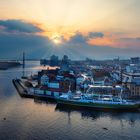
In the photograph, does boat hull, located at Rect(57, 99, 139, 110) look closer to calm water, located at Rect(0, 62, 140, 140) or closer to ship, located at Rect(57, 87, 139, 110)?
ship, located at Rect(57, 87, 139, 110)

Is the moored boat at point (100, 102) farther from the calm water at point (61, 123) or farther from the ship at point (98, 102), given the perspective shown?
the calm water at point (61, 123)

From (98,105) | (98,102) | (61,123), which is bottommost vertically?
(61,123)

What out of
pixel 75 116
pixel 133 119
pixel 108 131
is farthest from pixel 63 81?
pixel 108 131

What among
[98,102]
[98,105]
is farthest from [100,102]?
[98,105]

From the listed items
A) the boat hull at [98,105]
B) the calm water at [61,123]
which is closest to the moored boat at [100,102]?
the boat hull at [98,105]

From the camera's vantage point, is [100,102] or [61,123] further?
[100,102]

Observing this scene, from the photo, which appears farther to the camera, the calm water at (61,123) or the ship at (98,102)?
the ship at (98,102)

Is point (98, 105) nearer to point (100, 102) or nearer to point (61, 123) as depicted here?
point (100, 102)

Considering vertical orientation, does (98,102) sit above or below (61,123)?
above

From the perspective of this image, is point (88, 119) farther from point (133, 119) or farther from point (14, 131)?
point (14, 131)
